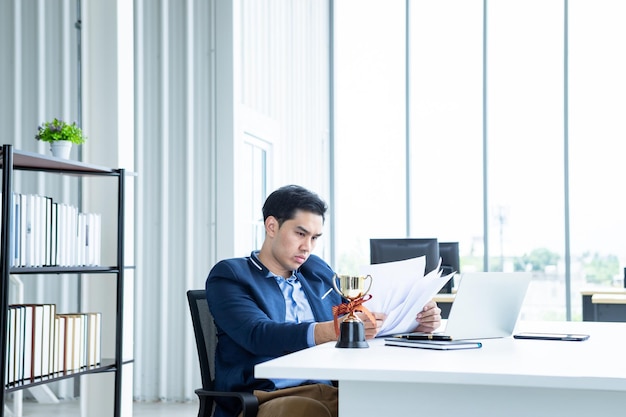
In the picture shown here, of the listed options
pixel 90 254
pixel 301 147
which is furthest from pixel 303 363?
pixel 301 147

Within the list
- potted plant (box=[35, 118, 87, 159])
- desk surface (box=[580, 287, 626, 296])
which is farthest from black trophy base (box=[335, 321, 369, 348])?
desk surface (box=[580, 287, 626, 296])

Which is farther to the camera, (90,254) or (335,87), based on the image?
(335,87)

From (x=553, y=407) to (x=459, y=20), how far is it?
6.15m

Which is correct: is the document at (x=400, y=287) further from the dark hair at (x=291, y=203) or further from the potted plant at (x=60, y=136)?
the potted plant at (x=60, y=136)

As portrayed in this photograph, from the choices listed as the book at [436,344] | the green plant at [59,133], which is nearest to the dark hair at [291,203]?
the book at [436,344]

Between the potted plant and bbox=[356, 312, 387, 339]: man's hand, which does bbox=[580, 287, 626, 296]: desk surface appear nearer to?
the potted plant

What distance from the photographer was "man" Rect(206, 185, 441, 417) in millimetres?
2182

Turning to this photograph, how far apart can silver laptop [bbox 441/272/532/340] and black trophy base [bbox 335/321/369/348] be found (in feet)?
0.72

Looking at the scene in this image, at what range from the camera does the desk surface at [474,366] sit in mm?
1547

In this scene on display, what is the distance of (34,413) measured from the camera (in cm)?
536

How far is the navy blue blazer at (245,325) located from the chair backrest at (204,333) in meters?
0.02

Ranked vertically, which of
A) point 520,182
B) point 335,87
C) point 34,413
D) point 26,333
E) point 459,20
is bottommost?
point 34,413

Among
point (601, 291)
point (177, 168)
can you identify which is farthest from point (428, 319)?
point (601, 291)

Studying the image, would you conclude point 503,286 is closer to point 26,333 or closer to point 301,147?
point 26,333
